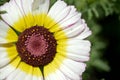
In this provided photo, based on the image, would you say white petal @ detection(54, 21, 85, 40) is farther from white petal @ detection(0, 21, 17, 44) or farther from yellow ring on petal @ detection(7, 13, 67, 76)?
white petal @ detection(0, 21, 17, 44)

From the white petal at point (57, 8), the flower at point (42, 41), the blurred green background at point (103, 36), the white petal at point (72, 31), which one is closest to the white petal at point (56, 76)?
the flower at point (42, 41)

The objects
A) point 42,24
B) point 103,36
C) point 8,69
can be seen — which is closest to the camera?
point 8,69

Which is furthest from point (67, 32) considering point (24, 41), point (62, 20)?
point (24, 41)

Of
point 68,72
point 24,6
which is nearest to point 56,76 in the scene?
point 68,72

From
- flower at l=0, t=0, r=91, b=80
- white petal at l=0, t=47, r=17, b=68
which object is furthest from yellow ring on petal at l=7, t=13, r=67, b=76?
white petal at l=0, t=47, r=17, b=68

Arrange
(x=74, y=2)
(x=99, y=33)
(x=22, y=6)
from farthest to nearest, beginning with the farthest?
(x=99, y=33)
(x=74, y=2)
(x=22, y=6)

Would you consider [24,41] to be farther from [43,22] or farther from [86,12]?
[86,12]

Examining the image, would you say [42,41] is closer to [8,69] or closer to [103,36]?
[8,69]
